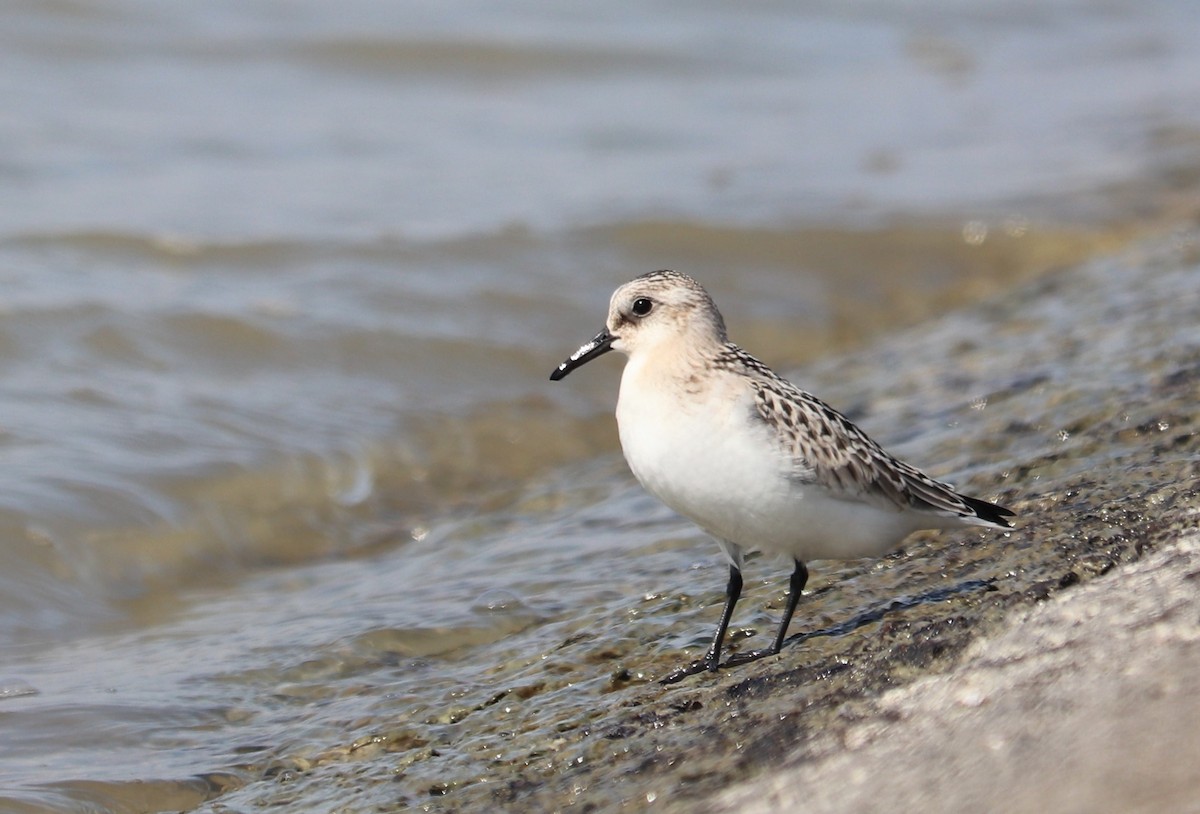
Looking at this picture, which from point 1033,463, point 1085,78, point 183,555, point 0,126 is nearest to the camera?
point 1033,463

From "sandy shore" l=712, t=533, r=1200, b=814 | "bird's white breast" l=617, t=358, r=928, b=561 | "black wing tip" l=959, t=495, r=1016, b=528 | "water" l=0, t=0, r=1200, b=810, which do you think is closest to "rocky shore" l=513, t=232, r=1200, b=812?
"sandy shore" l=712, t=533, r=1200, b=814

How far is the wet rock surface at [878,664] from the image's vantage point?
11.4 ft

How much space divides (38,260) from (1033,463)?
7435 millimetres

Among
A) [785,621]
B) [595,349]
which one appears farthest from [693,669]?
[595,349]

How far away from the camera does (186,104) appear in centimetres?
1409

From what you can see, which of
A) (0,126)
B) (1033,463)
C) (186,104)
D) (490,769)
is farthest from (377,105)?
(490,769)

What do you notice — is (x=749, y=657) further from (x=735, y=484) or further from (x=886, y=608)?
(x=735, y=484)

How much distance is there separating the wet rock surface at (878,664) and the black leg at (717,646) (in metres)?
0.10

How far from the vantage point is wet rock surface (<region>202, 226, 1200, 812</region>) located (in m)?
3.47

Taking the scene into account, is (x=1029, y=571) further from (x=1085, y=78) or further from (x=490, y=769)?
(x=1085, y=78)

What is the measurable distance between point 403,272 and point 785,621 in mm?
6784

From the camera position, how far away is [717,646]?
179 inches

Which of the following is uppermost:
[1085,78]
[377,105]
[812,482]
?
[377,105]

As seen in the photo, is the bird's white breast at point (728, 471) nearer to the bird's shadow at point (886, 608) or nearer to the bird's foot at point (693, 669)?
the bird's shadow at point (886, 608)
